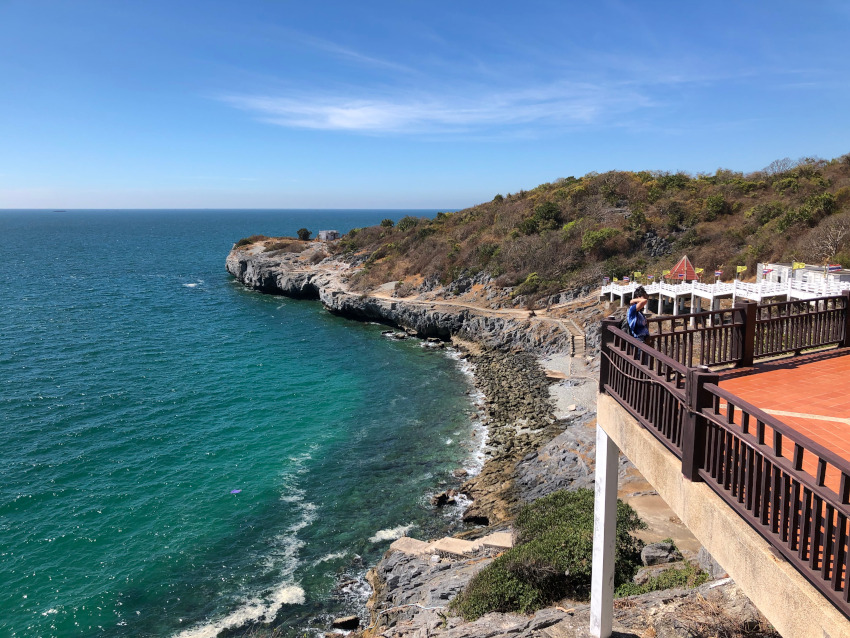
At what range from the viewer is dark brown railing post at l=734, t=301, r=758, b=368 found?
8.06 m

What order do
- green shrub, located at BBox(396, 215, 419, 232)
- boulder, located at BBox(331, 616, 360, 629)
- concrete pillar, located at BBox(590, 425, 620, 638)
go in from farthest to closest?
green shrub, located at BBox(396, 215, 419, 232) < boulder, located at BBox(331, 616, 360, 629) < concrete pillar, located at BBox(590, 425, 620, 638)

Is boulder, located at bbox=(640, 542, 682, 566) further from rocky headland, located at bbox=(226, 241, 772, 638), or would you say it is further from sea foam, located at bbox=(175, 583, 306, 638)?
sea foam, located at bbox=(175, 583, 306, 638)

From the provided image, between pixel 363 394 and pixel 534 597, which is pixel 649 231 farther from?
pixel 534 597

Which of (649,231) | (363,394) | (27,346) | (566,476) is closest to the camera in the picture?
(566,476)

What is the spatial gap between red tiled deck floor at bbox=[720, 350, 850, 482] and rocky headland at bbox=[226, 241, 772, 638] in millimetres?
3447

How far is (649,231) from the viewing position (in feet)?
173

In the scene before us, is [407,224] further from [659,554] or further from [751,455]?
[751,455]

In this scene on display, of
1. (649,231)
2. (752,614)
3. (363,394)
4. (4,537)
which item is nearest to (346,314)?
(363,394)

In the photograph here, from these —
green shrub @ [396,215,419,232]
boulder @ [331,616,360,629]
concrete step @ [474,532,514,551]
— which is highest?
green shrub @ [396,215,419,232]

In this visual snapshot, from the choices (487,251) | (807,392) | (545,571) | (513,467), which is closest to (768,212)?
(487,251)

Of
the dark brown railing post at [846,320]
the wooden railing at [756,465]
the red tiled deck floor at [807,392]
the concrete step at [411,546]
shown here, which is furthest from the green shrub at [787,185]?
the wooden railing at [756,465]

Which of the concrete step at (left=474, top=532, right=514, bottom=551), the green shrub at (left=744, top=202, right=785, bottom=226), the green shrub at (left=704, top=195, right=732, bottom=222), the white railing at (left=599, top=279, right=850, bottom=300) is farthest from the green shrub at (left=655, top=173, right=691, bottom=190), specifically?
the concrete step at (left=474, top=532, right=514, bottom=551)

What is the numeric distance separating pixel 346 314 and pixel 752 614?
52021 millimetres

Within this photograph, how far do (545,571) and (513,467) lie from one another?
1150 centimetres
